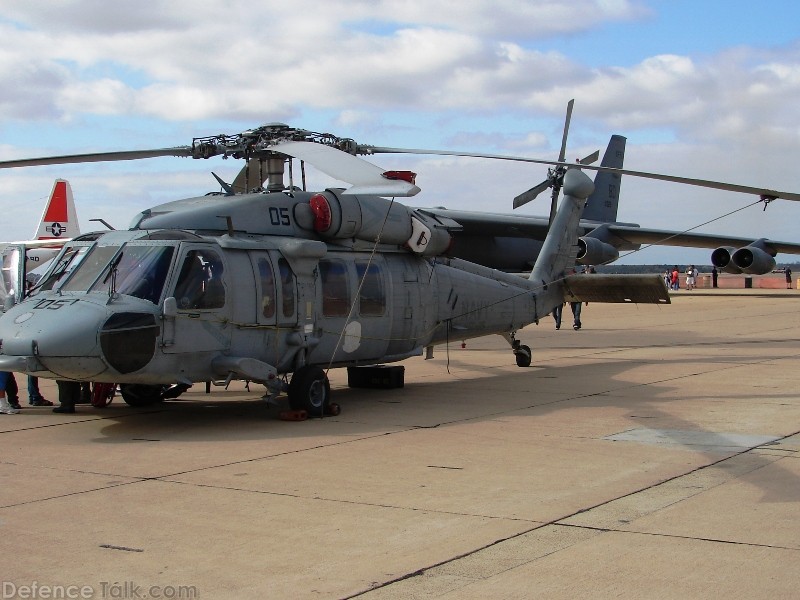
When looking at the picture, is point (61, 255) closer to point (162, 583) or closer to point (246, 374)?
point (246, 374)

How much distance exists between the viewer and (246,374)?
33.5ft

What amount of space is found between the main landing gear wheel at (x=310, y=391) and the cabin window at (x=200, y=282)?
1.23 m

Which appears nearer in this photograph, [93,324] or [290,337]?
[93,324]

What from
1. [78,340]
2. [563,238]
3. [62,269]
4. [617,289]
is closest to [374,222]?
[62,269]

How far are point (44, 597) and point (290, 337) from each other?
6407mm

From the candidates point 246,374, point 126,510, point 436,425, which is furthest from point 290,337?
point 126,510

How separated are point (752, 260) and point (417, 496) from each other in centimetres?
2905

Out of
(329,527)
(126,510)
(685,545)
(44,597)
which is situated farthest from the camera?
(126,510)

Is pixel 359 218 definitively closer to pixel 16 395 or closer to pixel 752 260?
pixel 16 395

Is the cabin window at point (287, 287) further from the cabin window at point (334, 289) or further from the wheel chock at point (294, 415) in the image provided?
the wheel chock at point (294, 415)

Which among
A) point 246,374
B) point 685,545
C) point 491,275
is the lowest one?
point 685,545

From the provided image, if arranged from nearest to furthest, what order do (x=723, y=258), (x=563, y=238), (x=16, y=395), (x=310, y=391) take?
1. (x=310, y=391)
2. (x=16, y=395)
3. (x=563, y=238)
4. (x=723, y=258)

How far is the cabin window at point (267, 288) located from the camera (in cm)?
1069

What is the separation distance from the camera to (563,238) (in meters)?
16.6
